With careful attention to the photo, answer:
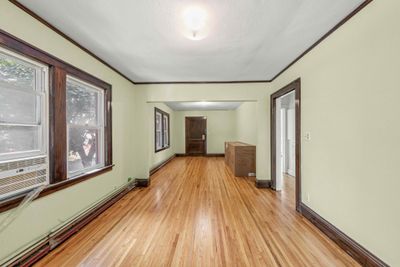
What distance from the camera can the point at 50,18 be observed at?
1.90 m

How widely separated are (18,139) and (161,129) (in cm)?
512

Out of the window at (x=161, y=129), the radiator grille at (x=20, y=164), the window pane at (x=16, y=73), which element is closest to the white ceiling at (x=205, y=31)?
the window pane at (x=16, y=73)

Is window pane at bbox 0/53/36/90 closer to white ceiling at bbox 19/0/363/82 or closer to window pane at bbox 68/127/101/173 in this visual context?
white ceiling at bbox 19/0/363/82

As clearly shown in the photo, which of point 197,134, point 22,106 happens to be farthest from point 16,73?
point 197,134

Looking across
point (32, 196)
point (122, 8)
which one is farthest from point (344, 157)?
point (32, 196)

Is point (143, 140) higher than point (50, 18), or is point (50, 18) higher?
point (50, 18)

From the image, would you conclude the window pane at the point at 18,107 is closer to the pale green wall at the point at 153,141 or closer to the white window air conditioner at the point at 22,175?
the white window air conditioner at the point at 22,175

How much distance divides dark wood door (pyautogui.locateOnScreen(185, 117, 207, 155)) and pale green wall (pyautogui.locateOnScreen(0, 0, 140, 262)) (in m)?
5.28

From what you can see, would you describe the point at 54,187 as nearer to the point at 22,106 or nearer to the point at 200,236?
the point at 22,106

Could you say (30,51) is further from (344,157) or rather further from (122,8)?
(344,157)

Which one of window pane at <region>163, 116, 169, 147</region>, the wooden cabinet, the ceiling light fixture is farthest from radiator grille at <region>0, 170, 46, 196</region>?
window pane at <region>163, 116, 169, 147</region>

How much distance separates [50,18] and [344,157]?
133 inches

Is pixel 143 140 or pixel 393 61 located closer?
pixel 393 61

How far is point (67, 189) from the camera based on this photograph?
7.52 feet
